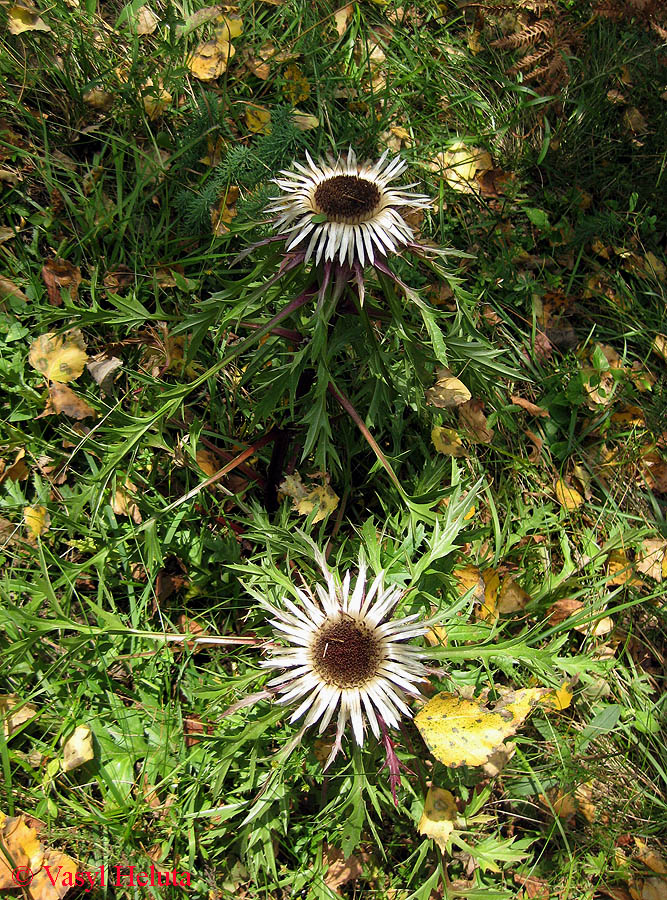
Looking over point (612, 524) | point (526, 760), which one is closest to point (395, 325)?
point (612, 524)

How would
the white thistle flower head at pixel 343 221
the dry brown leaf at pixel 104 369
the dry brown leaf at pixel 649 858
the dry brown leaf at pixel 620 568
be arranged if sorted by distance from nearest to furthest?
the white thistle flower head at pixel 343 221 < the dry brown leaf at pixel 649 858 < the dry brown leaf at pixel 104 369 < the dry brown leaf at pixel 620 568

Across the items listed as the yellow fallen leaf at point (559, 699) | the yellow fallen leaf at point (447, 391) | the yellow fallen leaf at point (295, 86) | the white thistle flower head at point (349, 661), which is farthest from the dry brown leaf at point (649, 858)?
the yellow fallen leaf at point (295, 86)

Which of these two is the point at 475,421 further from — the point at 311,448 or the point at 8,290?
the point at 8,290

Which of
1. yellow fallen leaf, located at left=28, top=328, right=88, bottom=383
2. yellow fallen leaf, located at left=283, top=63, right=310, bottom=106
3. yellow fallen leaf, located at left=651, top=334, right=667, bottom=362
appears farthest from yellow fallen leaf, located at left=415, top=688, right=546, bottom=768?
yellow fallen leaf, located at left=283, top=63, right=310, bottom=106

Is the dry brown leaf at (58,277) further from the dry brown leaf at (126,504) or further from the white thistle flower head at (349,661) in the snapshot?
the white thistle flower head at (349,661)

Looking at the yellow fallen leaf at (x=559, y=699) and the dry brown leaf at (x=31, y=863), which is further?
the yellow fallen leaf at (x=559, y=699)

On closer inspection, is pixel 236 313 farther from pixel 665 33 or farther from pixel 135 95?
pixel 665 33

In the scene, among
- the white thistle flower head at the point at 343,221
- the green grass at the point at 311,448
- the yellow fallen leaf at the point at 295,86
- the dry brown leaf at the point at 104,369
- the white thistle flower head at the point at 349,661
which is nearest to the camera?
the white thistle flower head at the point at 349,661
